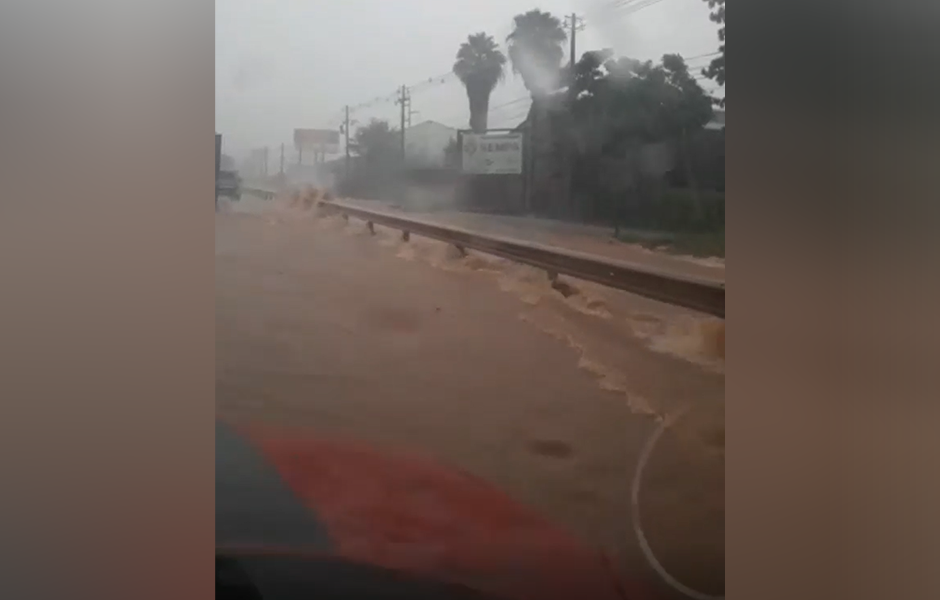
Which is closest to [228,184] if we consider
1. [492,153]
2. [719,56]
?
[492,153]

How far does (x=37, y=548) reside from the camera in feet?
4.01

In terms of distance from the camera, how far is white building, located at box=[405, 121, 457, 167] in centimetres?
126

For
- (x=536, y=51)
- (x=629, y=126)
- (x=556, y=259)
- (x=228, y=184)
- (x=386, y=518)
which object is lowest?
(x=386, y=518)

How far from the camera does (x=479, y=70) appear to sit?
127cm

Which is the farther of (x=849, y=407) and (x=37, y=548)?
(x=849, y=407)

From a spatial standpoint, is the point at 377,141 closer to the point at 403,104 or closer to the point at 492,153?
the point at 403,104

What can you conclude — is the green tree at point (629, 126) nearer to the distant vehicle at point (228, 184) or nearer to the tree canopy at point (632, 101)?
the tree canopy at point (632, 101)

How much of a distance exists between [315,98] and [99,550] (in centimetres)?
80

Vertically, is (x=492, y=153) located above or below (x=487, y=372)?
above

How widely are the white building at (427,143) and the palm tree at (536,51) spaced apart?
0.15 metres

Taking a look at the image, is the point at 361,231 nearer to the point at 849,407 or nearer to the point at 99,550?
the point at 99,550

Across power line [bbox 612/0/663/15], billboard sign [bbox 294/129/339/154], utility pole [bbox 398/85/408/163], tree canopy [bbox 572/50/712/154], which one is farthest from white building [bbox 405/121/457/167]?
power line [bbox 612/0/663/15]

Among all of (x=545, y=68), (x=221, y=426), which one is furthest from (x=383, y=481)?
(x=545, y=68)

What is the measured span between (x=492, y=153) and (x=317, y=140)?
0.94 ft
